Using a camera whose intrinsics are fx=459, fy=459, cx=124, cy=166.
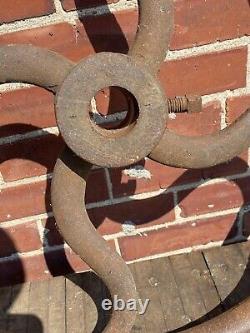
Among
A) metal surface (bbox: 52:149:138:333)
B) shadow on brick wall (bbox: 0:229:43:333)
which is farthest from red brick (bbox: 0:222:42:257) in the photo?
metal surface (bbox: 52:149:138:333)

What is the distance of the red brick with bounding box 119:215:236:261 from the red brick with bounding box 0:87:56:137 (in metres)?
0.30

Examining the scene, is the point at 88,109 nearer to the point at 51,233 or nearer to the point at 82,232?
the point at 82,232

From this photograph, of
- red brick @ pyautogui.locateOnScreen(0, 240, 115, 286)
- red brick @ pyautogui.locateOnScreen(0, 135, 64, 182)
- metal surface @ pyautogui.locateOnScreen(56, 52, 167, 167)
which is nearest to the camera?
metal surface @ pyautogui.locateOnScreen(56, 52, 167, 167)

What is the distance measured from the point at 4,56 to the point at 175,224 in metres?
0.50

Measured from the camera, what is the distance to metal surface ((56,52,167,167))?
499 mm

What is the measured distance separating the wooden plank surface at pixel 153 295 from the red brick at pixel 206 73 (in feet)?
1.03

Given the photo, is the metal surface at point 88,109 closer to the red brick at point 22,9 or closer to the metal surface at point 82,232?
the metal surface at point 82,232

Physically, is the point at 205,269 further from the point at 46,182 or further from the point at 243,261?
the point at 46,182

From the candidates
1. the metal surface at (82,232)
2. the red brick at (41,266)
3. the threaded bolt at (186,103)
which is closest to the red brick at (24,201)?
the red brick at (41,266)

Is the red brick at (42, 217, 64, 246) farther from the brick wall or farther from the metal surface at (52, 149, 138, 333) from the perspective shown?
the metal surface at (52, 149, 138, 333)

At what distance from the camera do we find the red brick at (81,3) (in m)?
0.67

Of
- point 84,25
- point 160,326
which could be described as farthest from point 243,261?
point 84,25

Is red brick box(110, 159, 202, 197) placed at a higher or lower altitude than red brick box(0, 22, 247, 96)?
lower

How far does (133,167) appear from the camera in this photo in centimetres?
82
